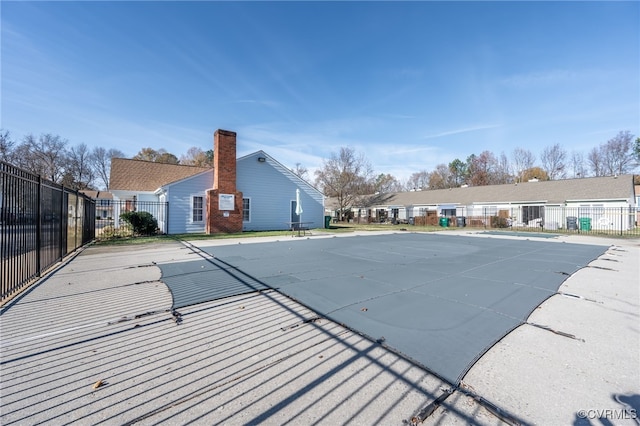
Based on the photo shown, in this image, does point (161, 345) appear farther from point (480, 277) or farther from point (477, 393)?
point (480, 277)

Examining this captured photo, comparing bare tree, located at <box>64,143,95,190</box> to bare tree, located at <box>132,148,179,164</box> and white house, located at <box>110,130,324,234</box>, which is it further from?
white house, located at <box>110,130,324,234</box>

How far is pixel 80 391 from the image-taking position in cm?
215

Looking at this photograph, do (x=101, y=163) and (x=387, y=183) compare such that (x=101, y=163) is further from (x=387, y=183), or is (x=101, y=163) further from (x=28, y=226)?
(x=387, y=183)

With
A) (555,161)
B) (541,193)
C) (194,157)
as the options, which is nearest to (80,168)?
(194,157)

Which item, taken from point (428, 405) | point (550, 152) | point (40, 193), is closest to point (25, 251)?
point (40, 193)

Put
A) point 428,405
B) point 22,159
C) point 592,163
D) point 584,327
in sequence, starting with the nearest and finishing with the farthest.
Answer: point 428,405 < point 584,327 < point 22,159 < point 592,163

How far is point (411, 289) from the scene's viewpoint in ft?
16.1

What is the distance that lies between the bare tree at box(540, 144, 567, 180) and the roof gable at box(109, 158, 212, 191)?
1954 inches

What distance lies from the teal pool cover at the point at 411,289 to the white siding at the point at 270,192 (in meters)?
10.0

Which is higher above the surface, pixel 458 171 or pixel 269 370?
pixel 458 171

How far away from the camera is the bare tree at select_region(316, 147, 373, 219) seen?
35656mm

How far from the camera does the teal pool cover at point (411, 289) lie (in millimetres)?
3014

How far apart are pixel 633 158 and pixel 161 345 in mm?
57143

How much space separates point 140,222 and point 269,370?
15.7 meters
